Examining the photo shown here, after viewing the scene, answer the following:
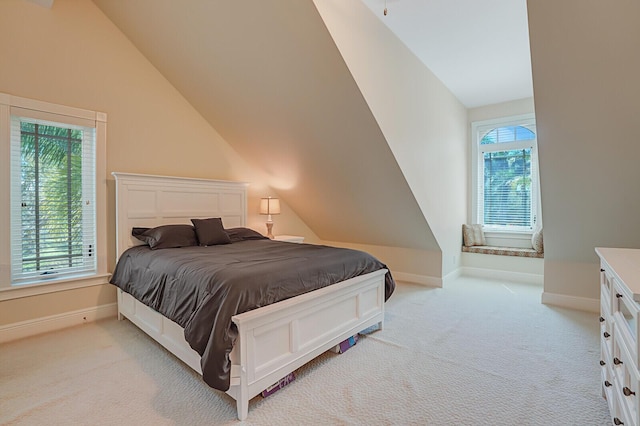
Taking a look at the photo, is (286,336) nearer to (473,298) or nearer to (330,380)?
(330,380)

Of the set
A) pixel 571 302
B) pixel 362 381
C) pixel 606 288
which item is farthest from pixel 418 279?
pixel 606 288

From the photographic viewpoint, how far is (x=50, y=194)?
296 cm

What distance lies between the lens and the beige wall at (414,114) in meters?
2.65

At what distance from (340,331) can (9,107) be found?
3347mm

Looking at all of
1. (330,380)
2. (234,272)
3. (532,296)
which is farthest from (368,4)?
(532,296)

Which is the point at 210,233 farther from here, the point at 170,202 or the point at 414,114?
the point at 414,114

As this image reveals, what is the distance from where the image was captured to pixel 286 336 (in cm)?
201

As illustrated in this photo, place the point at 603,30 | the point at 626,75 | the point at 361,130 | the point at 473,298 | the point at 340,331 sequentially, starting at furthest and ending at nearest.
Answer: the point at 473,298 < the point at 361,130 < the point at 340,331 < the point at 626,75 < the point at 603,30

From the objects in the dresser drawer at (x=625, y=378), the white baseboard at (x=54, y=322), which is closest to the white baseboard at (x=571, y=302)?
the dresser drawer at (x=625, y=378)

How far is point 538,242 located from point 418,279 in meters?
1.84

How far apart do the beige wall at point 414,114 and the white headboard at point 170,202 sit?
2.28 m

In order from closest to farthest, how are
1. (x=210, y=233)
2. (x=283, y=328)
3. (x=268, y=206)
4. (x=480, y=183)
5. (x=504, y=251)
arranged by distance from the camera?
(x=283, y=328)
(x=210, y=233)
(x=268, y=206)
(x=504, y=251)
(x=480, y=183)

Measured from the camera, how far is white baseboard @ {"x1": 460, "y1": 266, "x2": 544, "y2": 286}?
4570 millimetres

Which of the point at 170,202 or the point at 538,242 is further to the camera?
the point at 538,242
